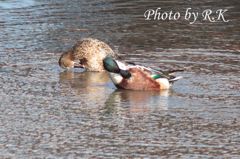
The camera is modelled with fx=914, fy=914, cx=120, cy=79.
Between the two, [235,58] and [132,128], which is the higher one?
[235,58]

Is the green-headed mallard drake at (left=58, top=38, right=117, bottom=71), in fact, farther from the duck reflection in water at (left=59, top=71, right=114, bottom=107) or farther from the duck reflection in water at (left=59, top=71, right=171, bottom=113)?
the duck reflection in water at (left=59, top=71, right=171, bottom=113)

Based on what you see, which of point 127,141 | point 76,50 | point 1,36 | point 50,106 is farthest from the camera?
point 1,36

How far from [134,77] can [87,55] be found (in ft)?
7.27

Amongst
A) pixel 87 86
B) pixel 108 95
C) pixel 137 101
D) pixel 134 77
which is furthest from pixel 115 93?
pixel 87 86

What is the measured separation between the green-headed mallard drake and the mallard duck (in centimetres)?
187

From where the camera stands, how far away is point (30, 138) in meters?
9.66

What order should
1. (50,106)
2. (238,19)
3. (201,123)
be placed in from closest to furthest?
(201,123)
(50,106)
(238,19)

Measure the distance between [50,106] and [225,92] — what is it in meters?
2.33

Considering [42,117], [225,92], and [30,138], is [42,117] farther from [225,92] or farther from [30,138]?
[225,92]

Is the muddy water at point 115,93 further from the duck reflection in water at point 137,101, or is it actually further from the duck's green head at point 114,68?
the duck's green head at point 114,68

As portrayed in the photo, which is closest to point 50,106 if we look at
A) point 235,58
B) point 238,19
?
point 235,58

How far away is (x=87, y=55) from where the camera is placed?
46.2 ft

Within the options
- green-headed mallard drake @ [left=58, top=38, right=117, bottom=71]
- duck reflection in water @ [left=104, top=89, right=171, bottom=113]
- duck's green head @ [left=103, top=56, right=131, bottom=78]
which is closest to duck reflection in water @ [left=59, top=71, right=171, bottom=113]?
duck reflection in water @ [left=104, top=89, right=171, bottom=113]

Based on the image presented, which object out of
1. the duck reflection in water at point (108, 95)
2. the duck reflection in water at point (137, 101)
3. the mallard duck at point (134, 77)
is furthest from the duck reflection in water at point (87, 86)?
the mallard duck at point (134, 77)
